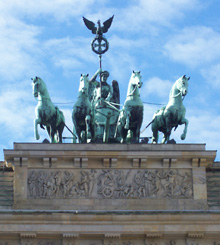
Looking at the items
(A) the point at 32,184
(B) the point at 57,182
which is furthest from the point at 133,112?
(A) the point at 32,184

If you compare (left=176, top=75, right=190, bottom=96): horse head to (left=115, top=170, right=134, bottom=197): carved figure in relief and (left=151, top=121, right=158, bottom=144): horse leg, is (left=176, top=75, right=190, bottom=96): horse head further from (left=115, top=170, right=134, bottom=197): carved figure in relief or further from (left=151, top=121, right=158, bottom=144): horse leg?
(left=115, top=170, right=134, bottom=197): carved figure in relief

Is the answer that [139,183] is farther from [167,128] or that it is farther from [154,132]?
[154,132]

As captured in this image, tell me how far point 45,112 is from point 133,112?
312cm

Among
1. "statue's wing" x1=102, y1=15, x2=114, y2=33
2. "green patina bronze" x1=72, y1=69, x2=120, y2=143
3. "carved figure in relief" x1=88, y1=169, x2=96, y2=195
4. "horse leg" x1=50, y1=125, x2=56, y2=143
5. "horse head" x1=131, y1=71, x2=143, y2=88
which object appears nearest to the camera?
"carved figure in relief" x1=88, y1=169, x2=96, y2=195

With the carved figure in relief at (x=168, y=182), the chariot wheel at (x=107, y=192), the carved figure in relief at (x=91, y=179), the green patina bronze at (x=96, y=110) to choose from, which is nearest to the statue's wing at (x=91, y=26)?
the green patina bronze at (x=96, y=110)

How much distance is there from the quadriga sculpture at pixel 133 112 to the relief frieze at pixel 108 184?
195cm

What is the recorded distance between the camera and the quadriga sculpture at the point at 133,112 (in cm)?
4159

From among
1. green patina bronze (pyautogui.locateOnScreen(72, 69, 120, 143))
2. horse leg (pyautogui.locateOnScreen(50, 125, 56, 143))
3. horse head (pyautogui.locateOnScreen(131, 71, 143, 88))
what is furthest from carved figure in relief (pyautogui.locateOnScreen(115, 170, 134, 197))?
horse head (pyautogui.locateOnScreen(131, 71, 143, 88))

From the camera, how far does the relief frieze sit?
3988cm

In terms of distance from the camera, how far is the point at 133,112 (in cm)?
4159

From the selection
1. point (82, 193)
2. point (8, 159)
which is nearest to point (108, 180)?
point (82, 193)

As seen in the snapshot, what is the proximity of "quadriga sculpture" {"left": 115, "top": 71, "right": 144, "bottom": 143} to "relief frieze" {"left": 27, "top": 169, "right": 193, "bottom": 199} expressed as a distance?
1954 mm

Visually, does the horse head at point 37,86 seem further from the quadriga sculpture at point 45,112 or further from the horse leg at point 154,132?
the horse leg at point 154,132

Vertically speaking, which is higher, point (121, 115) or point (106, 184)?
point (121, 115)
